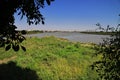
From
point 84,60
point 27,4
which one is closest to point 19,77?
point 84,60

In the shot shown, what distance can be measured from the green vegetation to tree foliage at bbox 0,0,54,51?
872 centimetres

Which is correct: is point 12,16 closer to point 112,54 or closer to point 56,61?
point 112,54

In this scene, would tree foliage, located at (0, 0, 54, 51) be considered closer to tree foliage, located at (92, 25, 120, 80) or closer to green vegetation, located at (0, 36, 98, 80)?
tree foliage, located at (92, 25, 120, 80)

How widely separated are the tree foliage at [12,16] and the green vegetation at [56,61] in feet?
28.6

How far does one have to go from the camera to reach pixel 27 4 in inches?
323

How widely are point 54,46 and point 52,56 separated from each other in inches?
148

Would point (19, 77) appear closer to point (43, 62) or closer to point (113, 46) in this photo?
point (43, 62)

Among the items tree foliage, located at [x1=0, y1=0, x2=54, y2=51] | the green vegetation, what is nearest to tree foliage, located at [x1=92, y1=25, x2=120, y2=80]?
tree foliage, located at [x1=0, y1=0, x2=54, y2=51]

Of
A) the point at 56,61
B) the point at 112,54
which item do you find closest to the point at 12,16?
the point at 112,54

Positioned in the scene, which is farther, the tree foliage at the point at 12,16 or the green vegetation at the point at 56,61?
the green vegetation at the point at 56,61

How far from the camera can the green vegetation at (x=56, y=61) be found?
1792cm

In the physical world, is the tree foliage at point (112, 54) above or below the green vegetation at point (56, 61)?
above

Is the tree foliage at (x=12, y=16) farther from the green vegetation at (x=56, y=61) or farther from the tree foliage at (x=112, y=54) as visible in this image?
the green vegetation at (x=56, y=61)

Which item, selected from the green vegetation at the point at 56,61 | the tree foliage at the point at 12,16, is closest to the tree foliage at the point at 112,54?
the tree foliage at the point at 12,16
